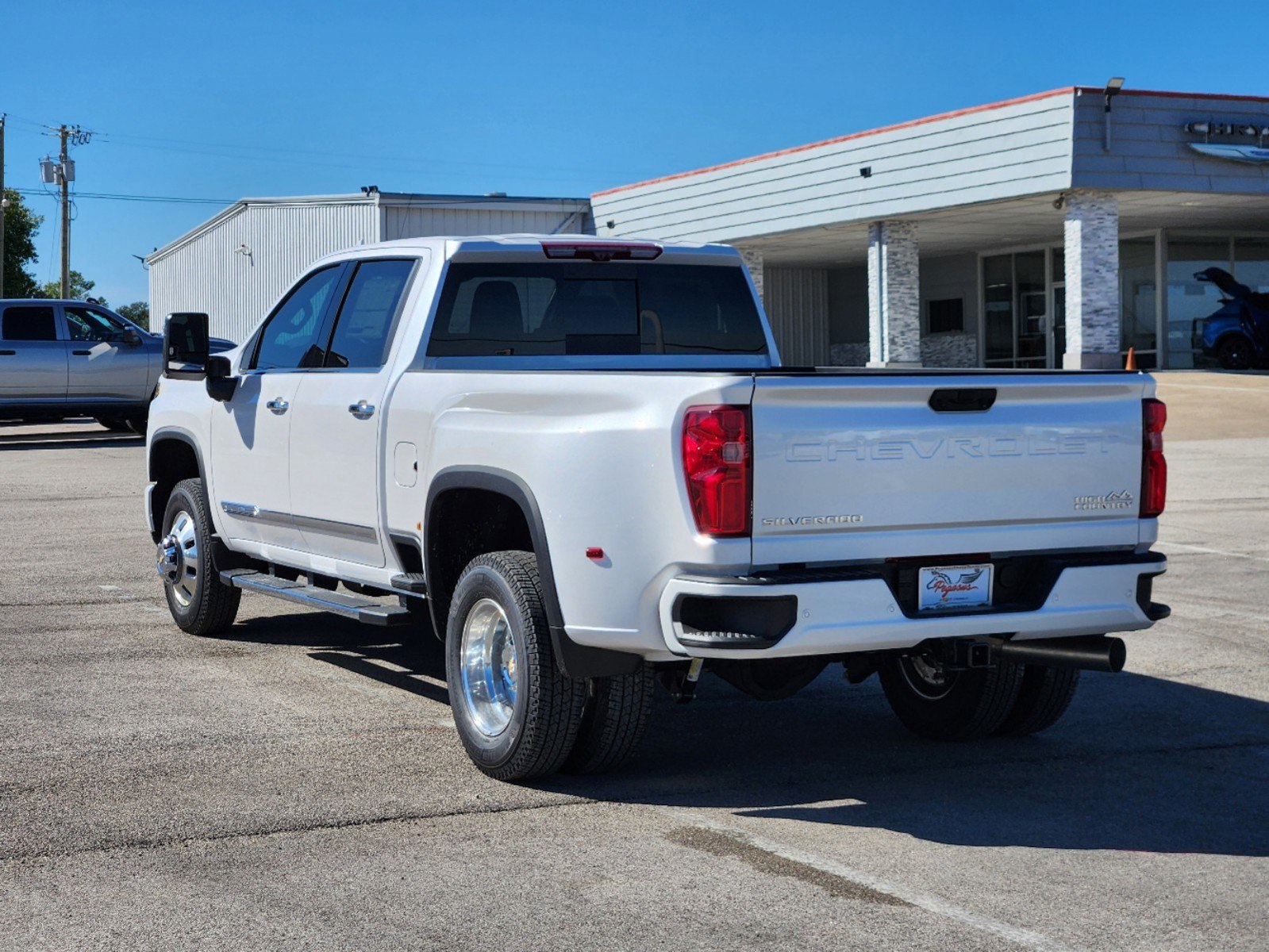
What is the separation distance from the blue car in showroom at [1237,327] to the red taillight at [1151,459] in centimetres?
2730

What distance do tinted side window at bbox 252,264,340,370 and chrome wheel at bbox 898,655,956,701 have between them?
3.09m

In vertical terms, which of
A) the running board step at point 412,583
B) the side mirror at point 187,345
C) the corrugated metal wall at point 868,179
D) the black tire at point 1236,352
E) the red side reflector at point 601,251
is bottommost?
the running board step at point 412,583

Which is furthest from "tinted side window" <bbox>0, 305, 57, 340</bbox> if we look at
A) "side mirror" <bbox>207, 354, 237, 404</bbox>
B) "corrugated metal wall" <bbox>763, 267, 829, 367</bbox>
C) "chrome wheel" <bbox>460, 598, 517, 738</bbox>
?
"corrugated metal wall" <bbox>763, 267, 829, 367</bbox>

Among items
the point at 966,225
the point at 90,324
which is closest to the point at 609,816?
the point at 90,324

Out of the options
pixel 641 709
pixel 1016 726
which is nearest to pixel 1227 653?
pixel 1016 726

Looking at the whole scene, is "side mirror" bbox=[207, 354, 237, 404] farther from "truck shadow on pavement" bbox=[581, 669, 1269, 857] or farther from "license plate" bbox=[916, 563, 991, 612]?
"license plate" bbox=[916, 563, 991, 612]

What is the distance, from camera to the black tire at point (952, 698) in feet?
21.7

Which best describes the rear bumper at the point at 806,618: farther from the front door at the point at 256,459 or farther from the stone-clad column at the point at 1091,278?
the stone-clad column at the point at 1091,278

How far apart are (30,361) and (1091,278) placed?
58.6 ft

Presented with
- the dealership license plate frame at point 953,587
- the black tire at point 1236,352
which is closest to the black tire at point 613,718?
the dealership license plate frame at point 953,587

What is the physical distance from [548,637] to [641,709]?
45cm

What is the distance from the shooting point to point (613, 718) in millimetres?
5863

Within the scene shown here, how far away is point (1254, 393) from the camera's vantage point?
27266mm

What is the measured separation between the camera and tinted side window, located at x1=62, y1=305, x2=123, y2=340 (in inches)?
994
